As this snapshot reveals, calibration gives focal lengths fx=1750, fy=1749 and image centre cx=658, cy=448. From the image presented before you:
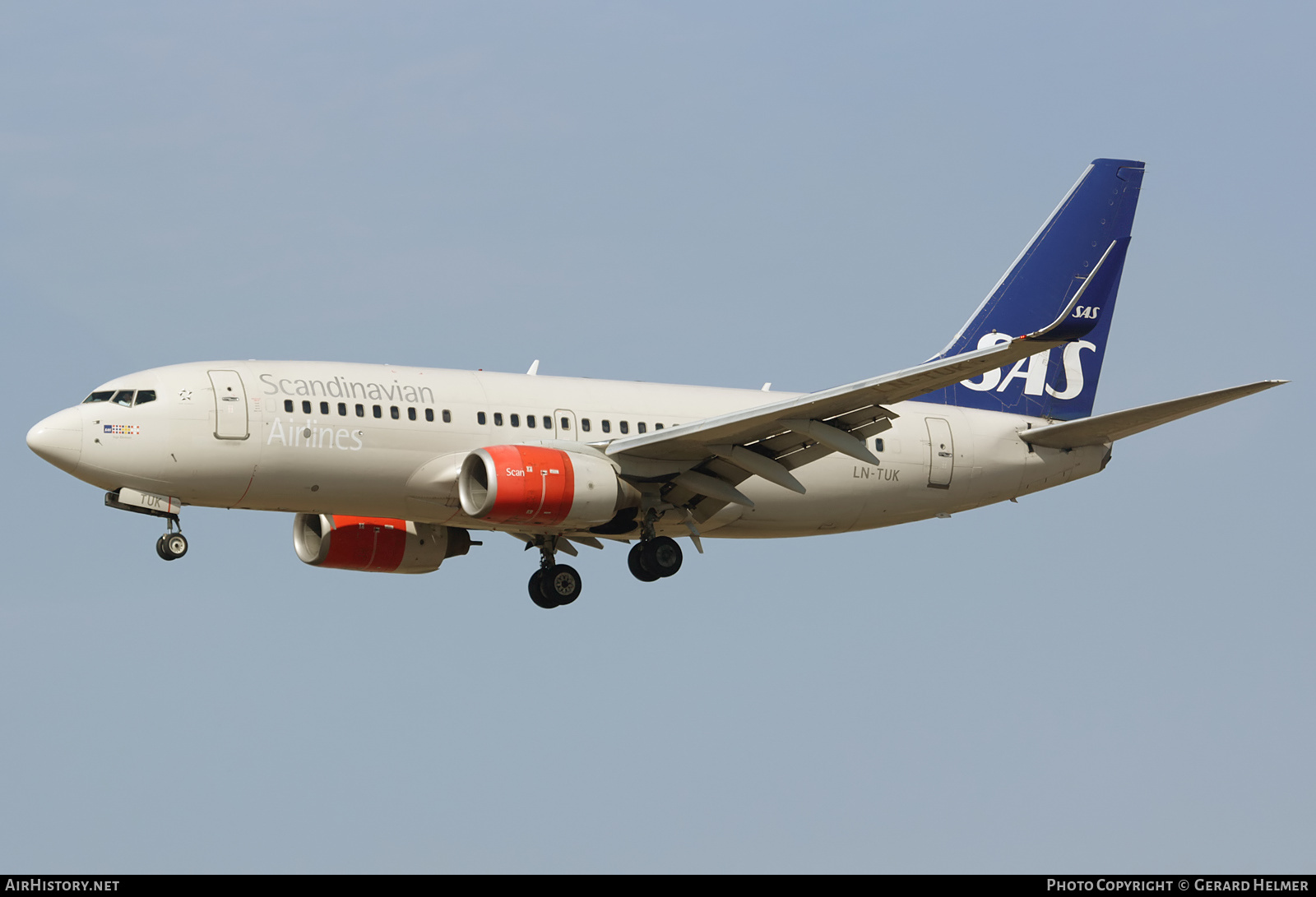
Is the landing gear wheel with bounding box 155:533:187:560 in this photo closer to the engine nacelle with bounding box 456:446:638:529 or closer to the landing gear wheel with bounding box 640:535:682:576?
the engine nacelle with bounding box 456:446:638:529

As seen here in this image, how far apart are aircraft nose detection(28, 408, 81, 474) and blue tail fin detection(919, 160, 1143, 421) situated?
20051mm

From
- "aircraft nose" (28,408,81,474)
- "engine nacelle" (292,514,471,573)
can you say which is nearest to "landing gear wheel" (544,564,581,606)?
"engine nacelle" (292,514,471,573)

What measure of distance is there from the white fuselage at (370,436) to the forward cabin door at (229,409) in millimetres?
33

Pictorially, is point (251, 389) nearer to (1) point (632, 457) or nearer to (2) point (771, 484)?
(1) point (632, 457)

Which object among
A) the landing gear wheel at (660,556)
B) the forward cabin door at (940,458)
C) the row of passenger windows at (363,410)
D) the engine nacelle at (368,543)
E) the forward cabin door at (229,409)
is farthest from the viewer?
the forward cabin door at (940,458)

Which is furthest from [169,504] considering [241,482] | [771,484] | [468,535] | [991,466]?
[991,466]

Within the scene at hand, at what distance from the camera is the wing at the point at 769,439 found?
34500 mm

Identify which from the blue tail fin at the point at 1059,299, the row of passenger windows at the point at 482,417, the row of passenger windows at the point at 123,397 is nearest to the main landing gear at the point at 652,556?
the row of passenger windows at the point at 482,417

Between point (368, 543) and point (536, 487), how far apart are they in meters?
7.27

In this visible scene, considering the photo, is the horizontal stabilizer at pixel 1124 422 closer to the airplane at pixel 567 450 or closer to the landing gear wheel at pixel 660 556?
the airplane at pixel 567 450

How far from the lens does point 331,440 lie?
117ft

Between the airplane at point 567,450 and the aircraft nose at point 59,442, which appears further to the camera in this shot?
the airplane at point 567,450

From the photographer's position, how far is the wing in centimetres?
3450
